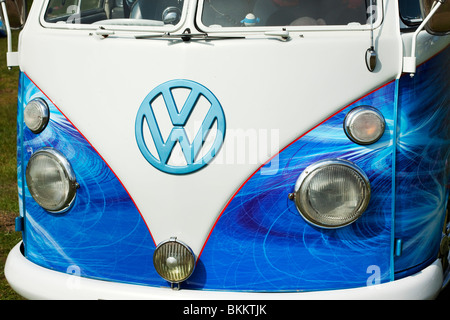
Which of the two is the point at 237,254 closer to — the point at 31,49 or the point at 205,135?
the point at 205,135

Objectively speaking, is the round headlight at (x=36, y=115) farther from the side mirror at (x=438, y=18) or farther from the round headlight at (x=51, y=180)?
the side mirror at (x=438, y=18)

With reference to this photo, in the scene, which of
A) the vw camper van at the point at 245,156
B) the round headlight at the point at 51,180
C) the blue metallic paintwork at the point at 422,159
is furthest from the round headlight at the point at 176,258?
the blue metallic paintwork at the point at 422,159

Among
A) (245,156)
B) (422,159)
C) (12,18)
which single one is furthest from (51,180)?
(422,159)

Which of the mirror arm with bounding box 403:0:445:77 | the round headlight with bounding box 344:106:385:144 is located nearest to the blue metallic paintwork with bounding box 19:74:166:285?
the round headlight with bounding box 344:106:385:144

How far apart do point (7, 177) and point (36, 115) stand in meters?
3.82

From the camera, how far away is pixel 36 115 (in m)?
2.98

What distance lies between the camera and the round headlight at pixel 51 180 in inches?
113

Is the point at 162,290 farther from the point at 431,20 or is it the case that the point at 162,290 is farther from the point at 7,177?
the point at 7,177

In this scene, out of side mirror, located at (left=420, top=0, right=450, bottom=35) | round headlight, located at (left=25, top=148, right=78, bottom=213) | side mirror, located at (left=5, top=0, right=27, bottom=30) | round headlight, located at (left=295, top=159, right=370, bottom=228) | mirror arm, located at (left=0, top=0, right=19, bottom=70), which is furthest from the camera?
side mirror, located at (left=5, top=0, right=27, bottom=30)

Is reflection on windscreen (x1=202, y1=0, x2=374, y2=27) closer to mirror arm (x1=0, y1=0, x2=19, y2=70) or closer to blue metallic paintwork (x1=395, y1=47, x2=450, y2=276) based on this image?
blue metallic paintwork (x1=395, y1=47, x2=450, y2=276)

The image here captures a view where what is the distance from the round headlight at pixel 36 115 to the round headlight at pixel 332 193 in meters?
1.18

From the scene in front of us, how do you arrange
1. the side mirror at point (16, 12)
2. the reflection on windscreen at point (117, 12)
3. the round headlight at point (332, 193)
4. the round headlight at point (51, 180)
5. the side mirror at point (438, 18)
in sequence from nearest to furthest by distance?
1. the round headlight at point (332, 193)
2. the side mirror at point (438, 18)
3. the round headlight at point (51, 180)
4. the reflection on windscreen at point (117, 12)
5. the side mirror at point (16, 12)

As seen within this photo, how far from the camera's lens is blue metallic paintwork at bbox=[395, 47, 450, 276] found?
2.80 meters

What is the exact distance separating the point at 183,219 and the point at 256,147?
0.43 metres
